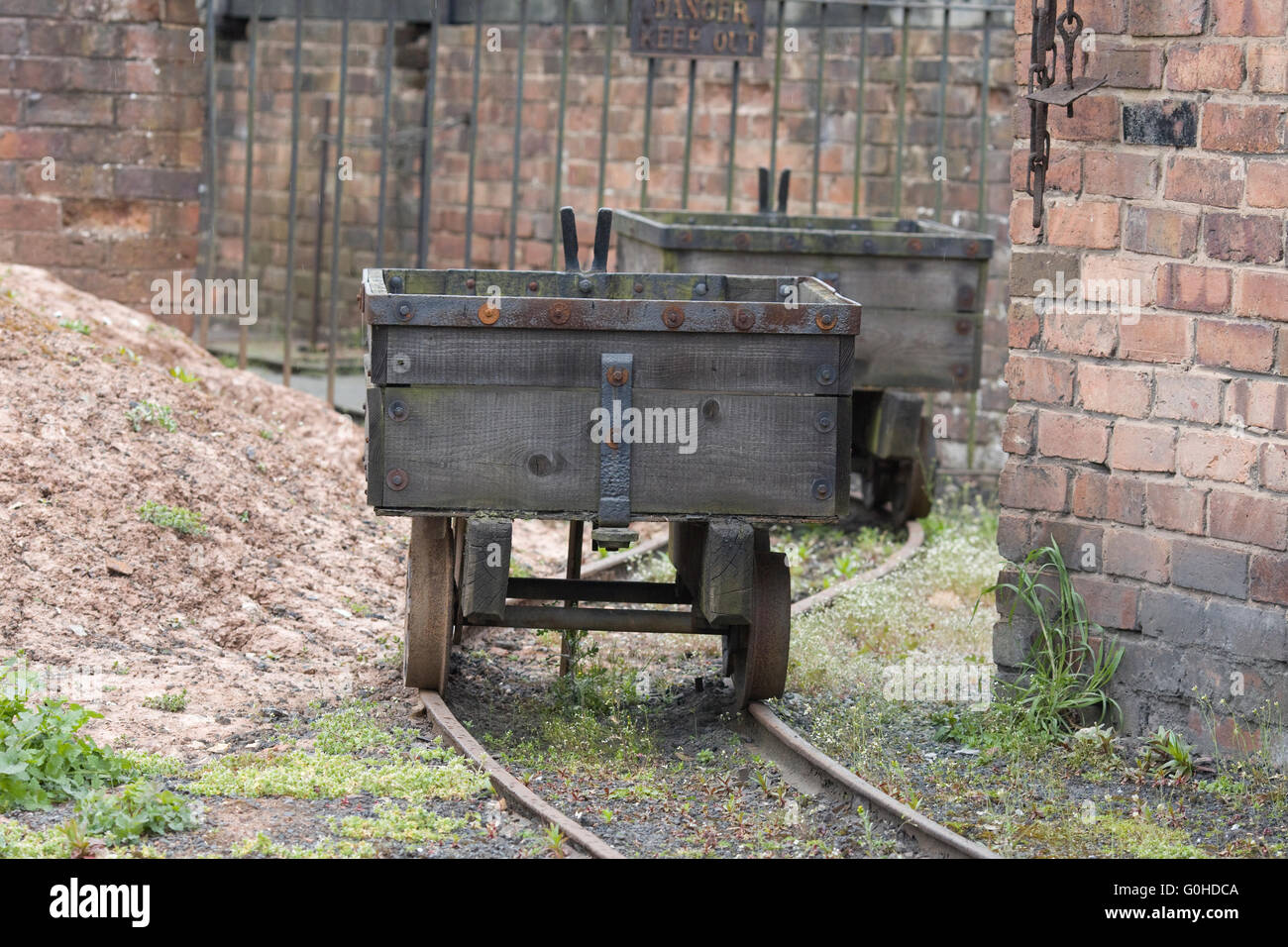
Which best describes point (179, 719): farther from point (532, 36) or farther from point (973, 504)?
point (532, 36)

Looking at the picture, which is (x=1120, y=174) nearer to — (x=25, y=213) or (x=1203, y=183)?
(x=1203, y=183)

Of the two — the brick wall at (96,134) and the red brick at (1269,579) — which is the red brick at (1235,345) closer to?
the red brick at (1269,579)

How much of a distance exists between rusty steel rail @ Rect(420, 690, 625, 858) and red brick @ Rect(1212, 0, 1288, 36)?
2.91m

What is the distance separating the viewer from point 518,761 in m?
5.08

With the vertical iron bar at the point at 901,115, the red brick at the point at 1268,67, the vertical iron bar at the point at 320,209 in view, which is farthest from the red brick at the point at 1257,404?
the vertical iron bar at the point at 320,209

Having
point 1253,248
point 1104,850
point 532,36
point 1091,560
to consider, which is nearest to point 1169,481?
point 1091,560

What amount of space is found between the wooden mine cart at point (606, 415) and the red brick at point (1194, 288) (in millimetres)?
1033

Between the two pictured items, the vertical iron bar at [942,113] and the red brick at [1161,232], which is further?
the vertical iron bar at [942,113]

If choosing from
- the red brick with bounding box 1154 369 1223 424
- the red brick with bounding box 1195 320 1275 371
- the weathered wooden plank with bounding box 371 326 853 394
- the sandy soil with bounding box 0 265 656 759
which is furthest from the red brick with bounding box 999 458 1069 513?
the sandy soil with bounding box 0 265 656 759

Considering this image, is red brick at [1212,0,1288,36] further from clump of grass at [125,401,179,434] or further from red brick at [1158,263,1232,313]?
clump of grass at [125,401,179,434]

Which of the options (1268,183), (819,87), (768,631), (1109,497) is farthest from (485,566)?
(819,87)

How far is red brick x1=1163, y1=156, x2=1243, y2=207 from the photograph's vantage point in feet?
16.3

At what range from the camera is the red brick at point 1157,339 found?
5.11m

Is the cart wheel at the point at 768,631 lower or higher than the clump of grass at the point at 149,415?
lower
